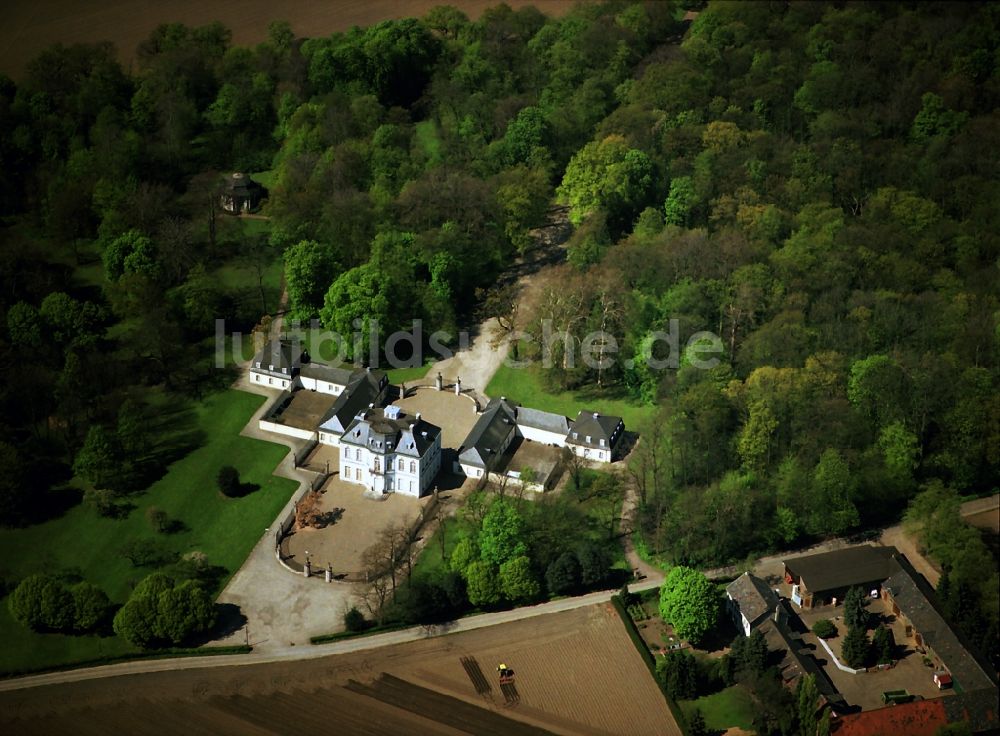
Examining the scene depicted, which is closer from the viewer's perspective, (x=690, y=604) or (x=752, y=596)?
(x=690, y=604)

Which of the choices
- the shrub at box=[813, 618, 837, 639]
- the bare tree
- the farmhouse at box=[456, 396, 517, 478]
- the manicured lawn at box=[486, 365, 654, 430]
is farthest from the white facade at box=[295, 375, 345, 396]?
the shrub at box=[813, 618, 837, 639]

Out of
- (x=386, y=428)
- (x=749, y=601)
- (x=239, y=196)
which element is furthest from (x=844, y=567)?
(x=239, y=196)

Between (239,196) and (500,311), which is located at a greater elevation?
(239,196)

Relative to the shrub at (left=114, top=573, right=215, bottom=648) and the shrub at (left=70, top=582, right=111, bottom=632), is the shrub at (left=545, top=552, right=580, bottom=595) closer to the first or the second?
the shrub at (left=114, top=573, right=215, bottom=648)

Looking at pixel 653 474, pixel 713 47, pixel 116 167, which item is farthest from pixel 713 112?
pixel 116 167

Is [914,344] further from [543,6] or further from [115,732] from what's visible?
[543,6]

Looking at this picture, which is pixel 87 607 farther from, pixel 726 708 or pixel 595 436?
pixel 726 708

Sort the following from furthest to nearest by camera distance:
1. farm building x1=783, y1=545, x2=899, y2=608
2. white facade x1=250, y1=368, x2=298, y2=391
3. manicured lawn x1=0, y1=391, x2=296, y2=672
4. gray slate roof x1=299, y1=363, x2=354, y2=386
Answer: white facade x1=250, y1=368, x2=298, y2=391 < gray slate roof x1=299, y1=363, x2=354, y2=386 < farm building x1=783, y1=545, x2=899, y2=608 < manicured lawn x1=0, y1=391, x2=296, y2=672
